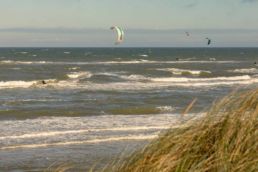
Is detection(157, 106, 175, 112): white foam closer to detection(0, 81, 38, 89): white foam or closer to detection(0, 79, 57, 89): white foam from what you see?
detection(0, 79, 57, 89): white foam

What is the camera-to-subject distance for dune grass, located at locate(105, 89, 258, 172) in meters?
3.65

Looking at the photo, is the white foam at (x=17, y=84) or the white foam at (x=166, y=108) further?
the white foam at (x=17, y=84)

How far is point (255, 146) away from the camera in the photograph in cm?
377

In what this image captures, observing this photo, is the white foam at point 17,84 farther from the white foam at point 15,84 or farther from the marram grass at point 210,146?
the marram grass at point 210,146

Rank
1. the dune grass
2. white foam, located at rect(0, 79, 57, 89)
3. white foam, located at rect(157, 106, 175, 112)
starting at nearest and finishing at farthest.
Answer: the dune grass
white foam, located at rect(157, 106, 175, 112)
white foam, located at rect(0, 79, 57, 89)

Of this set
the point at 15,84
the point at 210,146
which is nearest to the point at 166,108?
the point at 210,146

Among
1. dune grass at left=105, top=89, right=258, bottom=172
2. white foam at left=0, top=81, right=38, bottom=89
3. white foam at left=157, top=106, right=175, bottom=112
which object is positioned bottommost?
white foam at left=0, top=81, right=38, bottom=89

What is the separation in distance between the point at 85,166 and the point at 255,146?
18.2 feet

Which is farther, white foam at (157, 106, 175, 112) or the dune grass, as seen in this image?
white foam at (157, 106, 175, 112)

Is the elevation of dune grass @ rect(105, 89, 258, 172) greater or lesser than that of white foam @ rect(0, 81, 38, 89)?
greater

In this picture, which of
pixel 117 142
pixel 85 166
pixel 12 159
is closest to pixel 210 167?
pixel 85 166

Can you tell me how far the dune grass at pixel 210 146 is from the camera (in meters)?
3.65

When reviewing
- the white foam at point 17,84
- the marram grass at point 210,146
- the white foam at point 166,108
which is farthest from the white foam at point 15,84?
the marram grass at point 210,146

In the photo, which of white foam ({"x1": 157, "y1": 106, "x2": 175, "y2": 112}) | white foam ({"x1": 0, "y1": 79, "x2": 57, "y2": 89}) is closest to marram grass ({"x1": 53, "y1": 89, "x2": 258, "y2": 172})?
white foam ({"x1": 157, "y1": 106, "x2": 175, "y2": 112})
